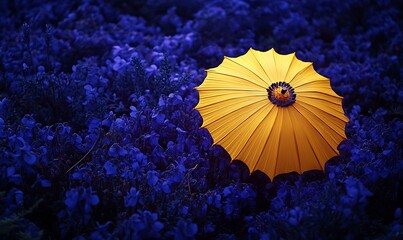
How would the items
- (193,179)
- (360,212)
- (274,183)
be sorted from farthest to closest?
(274,183), (193,179), (360,212)

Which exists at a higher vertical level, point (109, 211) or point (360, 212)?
point (360, 212)

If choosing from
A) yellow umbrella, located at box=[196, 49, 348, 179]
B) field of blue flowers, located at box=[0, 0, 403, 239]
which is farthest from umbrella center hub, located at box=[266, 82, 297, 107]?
field of blue flowers, located at box=[0, 0, 403, 239]

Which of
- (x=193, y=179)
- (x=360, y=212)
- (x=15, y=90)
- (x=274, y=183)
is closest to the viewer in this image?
(x=360, y=212)

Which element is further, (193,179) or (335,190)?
(193,179)

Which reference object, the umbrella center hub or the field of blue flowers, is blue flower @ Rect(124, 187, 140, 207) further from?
the umbrella center hub

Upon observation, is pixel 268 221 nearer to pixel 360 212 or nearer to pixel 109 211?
pixel 360 212

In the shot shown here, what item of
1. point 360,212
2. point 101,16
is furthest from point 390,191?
point 101,16

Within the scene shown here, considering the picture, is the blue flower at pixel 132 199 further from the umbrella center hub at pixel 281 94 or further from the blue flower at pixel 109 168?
the umbrella center hub at pixel 281 94

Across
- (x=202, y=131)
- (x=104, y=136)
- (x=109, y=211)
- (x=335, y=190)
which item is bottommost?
(x=109, y=211)

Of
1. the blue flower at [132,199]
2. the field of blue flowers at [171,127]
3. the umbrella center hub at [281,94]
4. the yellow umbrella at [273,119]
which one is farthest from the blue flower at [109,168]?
the umbrella center hub at [281,94]
